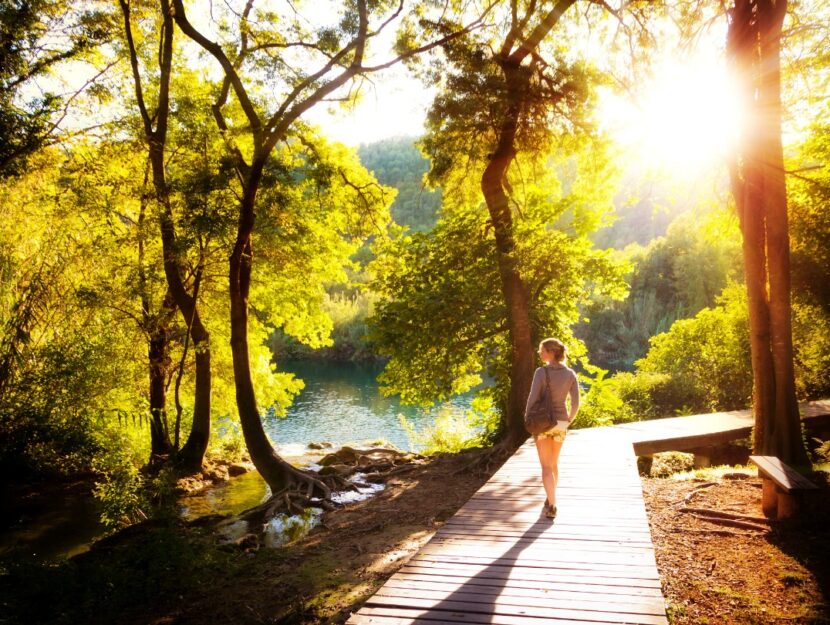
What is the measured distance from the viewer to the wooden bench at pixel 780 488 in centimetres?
604

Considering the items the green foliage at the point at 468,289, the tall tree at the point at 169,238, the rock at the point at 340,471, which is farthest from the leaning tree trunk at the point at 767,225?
the tall tree at the point at 169,238

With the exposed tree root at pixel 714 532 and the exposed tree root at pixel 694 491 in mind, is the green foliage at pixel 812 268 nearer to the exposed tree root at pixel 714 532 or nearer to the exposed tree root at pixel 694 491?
the exposed tree root at pixel 694 491

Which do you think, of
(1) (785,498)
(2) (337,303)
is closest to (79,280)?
(1) (785,498)

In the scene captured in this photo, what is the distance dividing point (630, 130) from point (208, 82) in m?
11.1

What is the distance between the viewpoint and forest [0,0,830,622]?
10008 mm

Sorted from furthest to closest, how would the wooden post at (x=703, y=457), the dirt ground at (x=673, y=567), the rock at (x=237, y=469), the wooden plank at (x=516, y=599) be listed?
the rock at (x=237, y=469) < the wooden post at (x=703, y=457) < the dirt ground at (x=673, y=567) < the wooden plank at (x=516, y=599)

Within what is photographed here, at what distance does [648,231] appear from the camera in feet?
338

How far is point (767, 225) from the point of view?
877cm

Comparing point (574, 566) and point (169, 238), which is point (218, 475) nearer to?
point (169, 238)

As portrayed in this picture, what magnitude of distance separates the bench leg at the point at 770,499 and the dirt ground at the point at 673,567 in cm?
17

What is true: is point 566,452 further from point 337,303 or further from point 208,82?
point 337,303

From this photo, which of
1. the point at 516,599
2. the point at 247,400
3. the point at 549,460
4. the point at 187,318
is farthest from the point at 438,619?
the point at 187,318

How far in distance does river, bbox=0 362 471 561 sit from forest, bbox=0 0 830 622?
906 millimetres

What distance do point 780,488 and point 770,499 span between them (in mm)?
486
